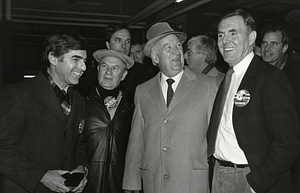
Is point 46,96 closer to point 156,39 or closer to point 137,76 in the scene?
point 156,39

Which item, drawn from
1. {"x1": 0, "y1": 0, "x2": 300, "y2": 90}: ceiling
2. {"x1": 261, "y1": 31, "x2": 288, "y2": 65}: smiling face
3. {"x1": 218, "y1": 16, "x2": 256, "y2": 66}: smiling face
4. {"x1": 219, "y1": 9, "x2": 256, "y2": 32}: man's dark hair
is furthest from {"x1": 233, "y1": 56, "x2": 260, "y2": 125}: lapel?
{"x1": 0, "y1": 0, "x2": 300, "y2": 90}: ceiling

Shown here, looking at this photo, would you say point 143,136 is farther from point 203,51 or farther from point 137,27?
point 137,27

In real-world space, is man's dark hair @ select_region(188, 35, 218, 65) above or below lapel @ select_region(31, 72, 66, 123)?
above

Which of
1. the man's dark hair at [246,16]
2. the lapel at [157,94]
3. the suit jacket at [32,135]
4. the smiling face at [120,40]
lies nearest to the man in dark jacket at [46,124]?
the suit jacket at [32,135]

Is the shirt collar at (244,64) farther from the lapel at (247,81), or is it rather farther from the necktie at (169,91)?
the necktie at (169,91)

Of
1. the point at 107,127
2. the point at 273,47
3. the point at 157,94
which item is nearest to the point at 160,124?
the point at 157,94

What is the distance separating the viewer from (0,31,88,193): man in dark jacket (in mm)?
1979

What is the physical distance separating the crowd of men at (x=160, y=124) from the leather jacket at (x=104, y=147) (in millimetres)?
10

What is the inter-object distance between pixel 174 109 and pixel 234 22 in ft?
2.85

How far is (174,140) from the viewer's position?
247 cm

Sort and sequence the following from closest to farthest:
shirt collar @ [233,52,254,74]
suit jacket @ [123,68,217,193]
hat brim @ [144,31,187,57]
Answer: shirt collar @ [233,52,254,74]
suit jacket @ [123,68,217,193]
hat brim @ [144,31,187,57]

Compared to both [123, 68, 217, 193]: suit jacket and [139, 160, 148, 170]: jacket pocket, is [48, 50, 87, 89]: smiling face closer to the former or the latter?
[123, 68, 217, 193]: suit jacket

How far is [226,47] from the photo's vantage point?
2295mm

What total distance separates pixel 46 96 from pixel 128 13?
7.21m
